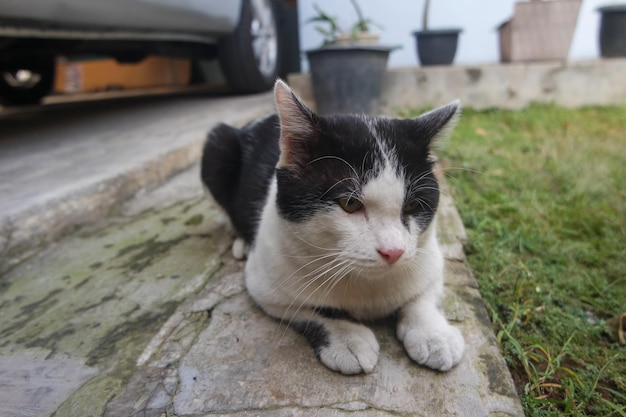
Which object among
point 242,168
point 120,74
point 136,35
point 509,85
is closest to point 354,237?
point 242,168

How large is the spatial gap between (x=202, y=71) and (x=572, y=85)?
18.8ft

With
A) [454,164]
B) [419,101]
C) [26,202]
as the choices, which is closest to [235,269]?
[26,202]

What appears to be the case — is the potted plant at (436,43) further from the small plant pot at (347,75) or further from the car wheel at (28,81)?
the car wheel at (28,81)

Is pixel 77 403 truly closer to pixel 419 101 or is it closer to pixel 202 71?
pixel 419 101

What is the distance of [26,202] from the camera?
2.00m

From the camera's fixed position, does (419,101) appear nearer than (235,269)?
No

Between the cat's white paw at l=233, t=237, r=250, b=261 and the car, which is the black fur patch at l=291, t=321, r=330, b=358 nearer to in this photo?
the cat's white paw at l=233, t=237, r=250, b=261

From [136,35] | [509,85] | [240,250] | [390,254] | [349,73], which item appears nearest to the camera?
[390,254]

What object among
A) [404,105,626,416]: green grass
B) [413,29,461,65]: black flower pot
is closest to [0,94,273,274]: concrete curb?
[404,105,626,416]: green grass

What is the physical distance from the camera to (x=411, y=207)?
1250 mm

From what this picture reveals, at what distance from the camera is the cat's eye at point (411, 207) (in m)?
1.23

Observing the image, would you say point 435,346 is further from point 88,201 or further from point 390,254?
point 88,201

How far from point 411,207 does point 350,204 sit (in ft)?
0.55

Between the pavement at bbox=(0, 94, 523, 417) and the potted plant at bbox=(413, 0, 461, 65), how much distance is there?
2888 mm
